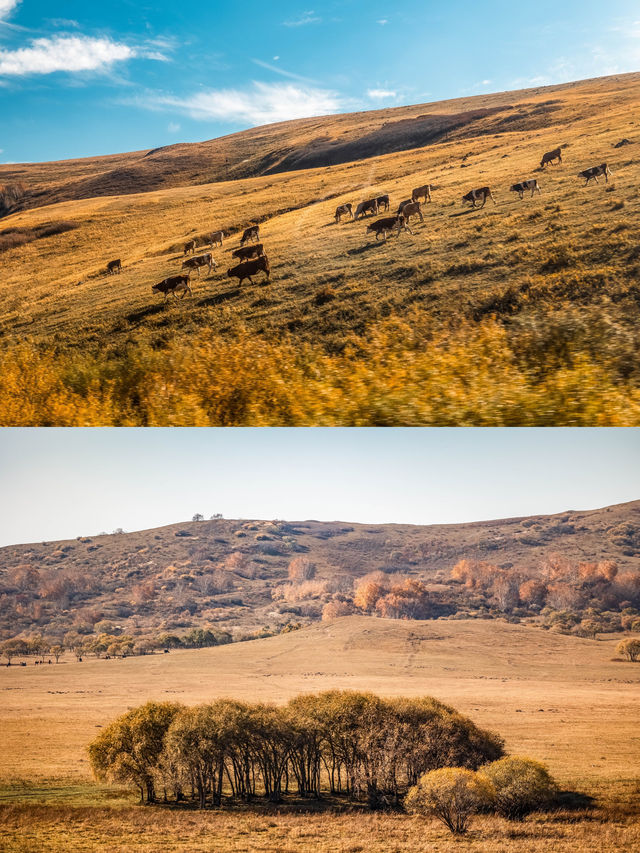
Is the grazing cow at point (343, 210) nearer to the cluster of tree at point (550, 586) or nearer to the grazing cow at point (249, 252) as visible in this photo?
the grazing cow at point (249, 252)

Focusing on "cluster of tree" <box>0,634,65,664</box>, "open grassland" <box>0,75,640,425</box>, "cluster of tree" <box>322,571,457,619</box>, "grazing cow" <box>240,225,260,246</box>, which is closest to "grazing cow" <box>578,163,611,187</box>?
"open grassland" <box>0,75,640,425</box>

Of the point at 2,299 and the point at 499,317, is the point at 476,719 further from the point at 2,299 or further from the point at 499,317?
the point at 2,299

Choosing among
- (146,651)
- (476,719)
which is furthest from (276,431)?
(476,719)

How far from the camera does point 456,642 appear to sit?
5.81m

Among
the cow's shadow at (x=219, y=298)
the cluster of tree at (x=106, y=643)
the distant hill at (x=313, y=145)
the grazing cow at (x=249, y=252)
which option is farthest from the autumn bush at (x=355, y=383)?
the distant hill at (x=313, y=145)

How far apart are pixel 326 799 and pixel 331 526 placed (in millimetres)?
2418

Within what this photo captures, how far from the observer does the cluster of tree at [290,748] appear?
4.91m

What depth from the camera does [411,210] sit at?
709 inches

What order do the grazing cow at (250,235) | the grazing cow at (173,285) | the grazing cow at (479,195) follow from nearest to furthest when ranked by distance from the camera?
the grazing cow at (173,285), the grazing cow at (479,195), the grazing cow at (250,235)

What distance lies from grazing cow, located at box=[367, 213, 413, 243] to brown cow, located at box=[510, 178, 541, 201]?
3411mm

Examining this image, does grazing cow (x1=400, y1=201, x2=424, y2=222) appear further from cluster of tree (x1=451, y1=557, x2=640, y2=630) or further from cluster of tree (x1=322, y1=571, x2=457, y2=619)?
cluster of tree (x1=322, y1=571, x2=457, y2=619)

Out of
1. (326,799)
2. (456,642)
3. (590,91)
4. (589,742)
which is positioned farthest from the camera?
(590,91)

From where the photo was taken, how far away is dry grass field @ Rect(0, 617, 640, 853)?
4797mm

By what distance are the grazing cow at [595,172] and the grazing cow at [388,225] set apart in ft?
16.3
